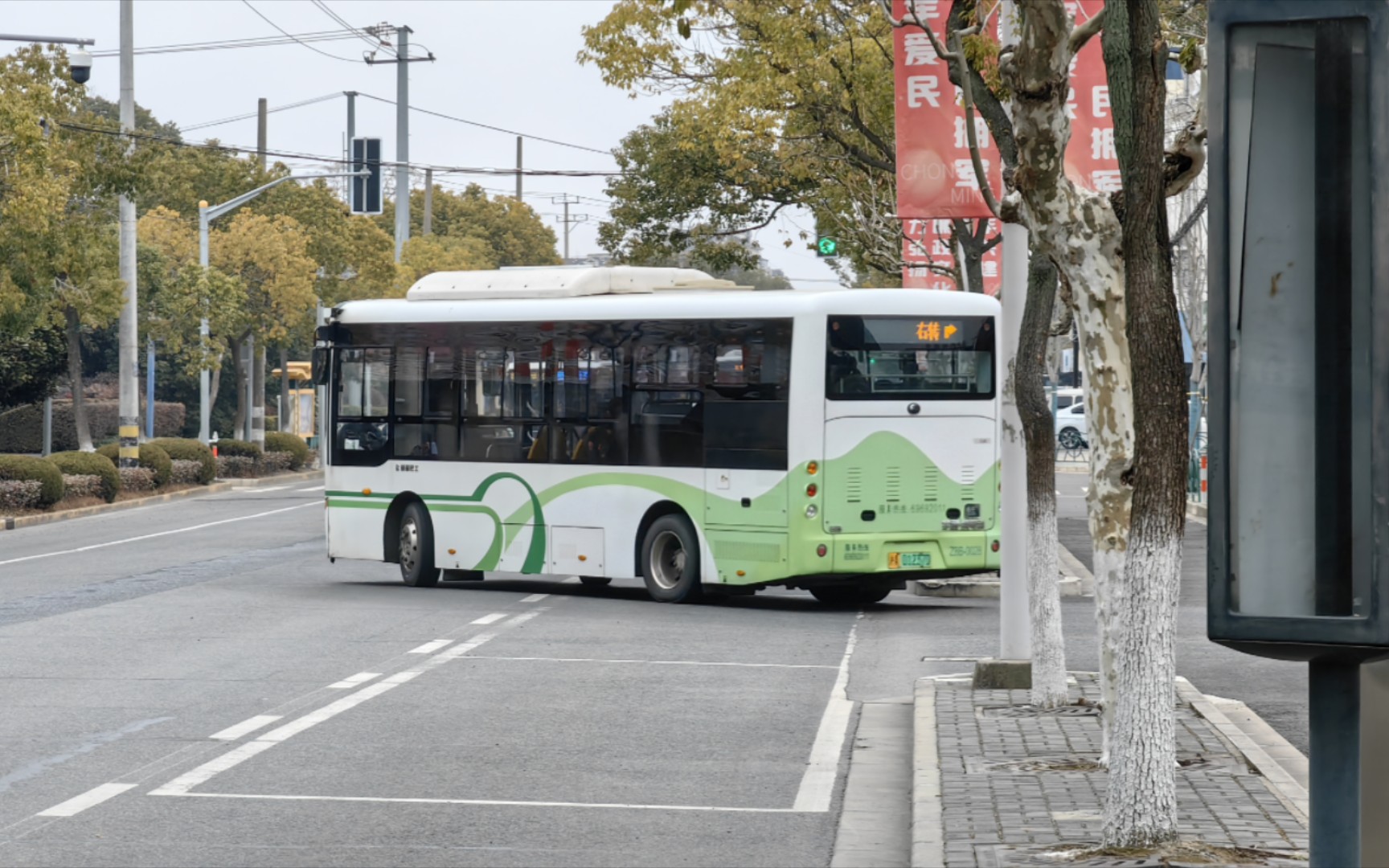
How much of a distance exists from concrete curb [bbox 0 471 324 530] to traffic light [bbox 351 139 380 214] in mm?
7644

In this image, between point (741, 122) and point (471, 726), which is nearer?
point (471, 726)

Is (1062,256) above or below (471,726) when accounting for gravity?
above

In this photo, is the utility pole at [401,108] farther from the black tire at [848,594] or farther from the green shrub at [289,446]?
the black tire at [848,594]

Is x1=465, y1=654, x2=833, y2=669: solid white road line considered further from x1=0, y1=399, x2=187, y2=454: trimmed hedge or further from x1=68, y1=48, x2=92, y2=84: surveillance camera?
x1=0, y1=399, x2=187, y2=454: trimmed hedge

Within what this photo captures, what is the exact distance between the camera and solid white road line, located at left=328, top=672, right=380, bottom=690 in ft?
45.3

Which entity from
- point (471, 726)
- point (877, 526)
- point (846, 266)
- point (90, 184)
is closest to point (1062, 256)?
point (471, 726)

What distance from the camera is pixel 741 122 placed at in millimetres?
25359

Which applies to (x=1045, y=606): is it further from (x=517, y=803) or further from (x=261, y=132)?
(x=261, y=132)

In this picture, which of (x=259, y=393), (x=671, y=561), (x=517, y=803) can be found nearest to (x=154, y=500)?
(x=259, y=393)

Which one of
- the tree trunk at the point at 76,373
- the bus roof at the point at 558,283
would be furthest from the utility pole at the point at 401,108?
the bus roof at the point at 558,283

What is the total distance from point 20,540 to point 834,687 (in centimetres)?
2066

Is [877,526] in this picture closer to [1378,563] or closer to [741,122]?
[741,122]

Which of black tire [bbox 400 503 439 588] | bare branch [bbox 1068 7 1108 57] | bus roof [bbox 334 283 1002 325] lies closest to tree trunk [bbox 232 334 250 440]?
bus roof [bbox 334 283 1002 325]

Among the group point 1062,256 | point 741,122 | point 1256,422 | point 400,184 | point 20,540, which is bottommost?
point 20,540
